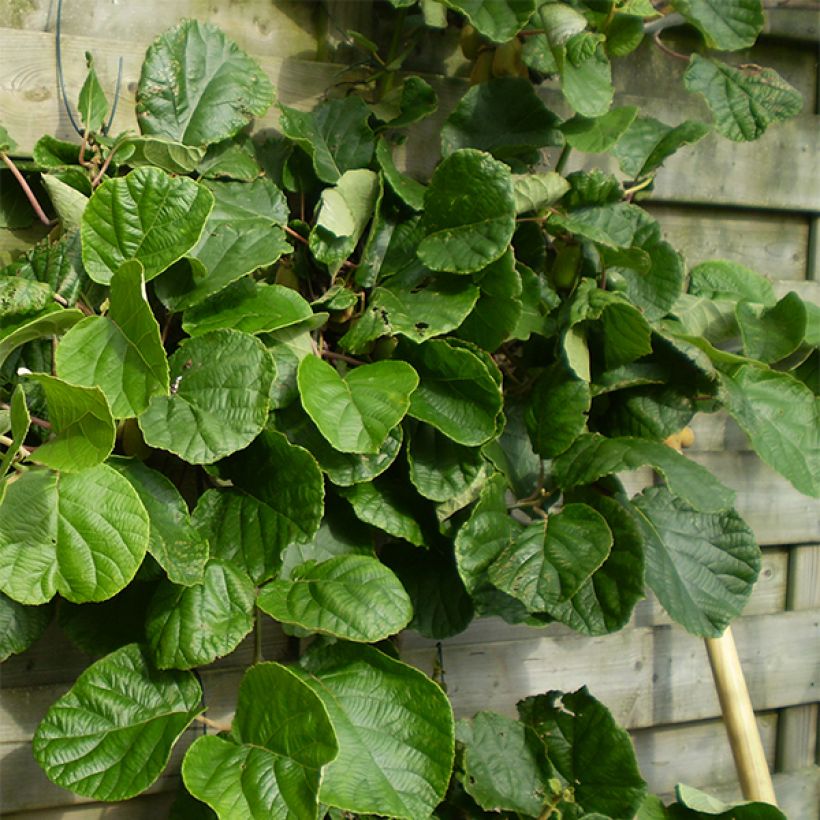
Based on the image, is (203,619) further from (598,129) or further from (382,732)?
(598,129)

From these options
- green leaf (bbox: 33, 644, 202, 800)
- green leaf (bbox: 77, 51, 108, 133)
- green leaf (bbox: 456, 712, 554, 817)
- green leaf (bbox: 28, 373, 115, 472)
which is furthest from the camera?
green leaf (bbox: 456, 712, 554, 817)

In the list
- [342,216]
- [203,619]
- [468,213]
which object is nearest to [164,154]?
[342,216]

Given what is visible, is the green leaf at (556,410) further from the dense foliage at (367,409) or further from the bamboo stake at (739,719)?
the bamboo stake at (739,719)

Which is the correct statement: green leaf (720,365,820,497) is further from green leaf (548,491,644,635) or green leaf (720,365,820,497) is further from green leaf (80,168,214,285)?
green leaf (80,168,214,285)

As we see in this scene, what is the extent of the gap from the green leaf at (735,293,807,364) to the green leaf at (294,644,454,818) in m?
0.62

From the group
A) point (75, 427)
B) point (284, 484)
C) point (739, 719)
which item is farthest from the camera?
point (739, 719)

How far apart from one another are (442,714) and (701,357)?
51 centimetres

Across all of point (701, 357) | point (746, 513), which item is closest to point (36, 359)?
point (701, 357)

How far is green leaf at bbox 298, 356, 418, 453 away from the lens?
34.1 inches

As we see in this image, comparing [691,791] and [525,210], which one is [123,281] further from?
[691,791]

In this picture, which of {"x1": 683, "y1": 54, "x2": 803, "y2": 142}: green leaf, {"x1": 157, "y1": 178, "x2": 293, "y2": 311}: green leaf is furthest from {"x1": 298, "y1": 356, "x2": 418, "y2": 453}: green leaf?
{"x1": 683, "y1": 54, "x2": 803, "y2": 142}: green leaf

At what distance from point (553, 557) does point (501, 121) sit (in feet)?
1.76

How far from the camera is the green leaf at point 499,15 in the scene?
0.99m

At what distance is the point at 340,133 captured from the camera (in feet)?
3.46
